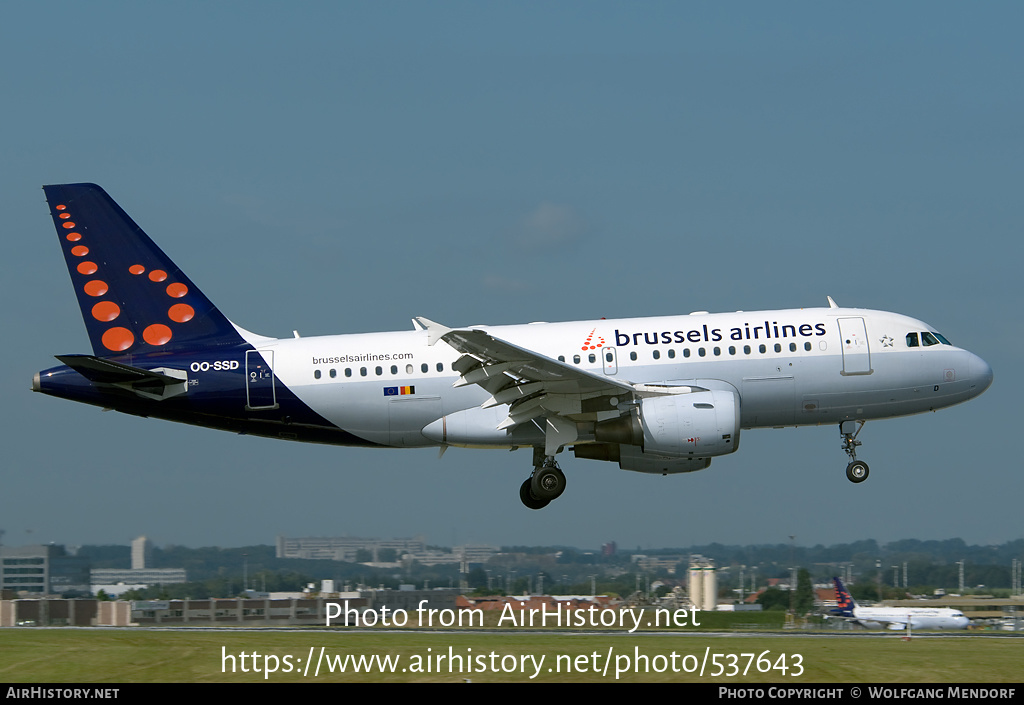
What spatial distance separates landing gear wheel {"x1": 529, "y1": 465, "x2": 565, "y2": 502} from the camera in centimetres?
3194

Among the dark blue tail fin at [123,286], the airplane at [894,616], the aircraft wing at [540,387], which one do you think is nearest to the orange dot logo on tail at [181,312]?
the dark blue tail fin at [123,286]

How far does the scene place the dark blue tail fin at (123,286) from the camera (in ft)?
108

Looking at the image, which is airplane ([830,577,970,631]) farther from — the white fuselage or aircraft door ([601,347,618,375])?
aircraft door ([601,347,618,375])

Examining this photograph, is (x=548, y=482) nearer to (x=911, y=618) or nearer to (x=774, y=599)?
(x=774, y=599)

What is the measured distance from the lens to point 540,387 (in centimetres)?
2988

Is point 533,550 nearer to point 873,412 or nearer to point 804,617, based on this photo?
point 804,617

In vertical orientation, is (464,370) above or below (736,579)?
above

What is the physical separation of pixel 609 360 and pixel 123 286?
1396cm

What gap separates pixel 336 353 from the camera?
3177cm

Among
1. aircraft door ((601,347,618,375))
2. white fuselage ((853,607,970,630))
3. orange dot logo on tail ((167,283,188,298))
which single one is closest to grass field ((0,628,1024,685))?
aircraft door ((601,347,618,375))

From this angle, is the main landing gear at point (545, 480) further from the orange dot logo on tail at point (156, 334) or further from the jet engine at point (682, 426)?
the orange dot logo on tail at point (156, 334)

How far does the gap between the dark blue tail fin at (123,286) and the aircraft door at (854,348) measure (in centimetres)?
1624

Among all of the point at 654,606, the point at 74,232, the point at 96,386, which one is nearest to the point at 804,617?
the point at 654,606
